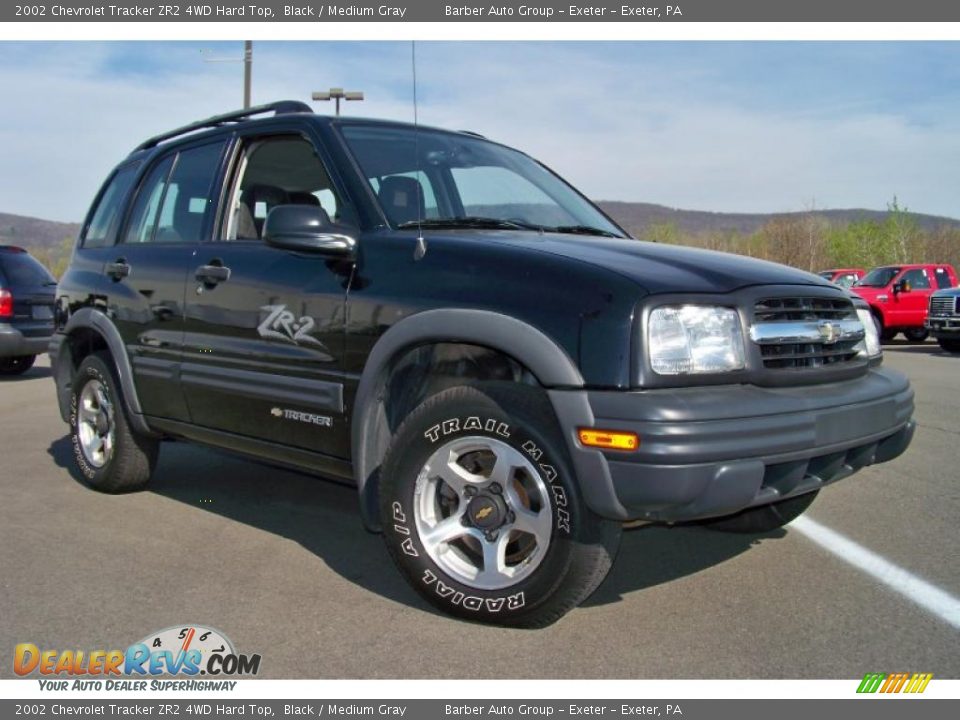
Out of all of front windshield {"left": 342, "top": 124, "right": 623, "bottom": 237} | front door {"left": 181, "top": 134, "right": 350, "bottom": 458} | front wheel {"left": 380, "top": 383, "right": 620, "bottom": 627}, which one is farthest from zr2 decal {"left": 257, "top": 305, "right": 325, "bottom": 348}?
front wheel {"left": 380, "top": 383, "right": 620, "bottom": 627}

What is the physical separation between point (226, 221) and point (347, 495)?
185cm

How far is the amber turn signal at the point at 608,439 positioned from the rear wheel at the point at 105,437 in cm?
320

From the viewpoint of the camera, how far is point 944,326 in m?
18.2

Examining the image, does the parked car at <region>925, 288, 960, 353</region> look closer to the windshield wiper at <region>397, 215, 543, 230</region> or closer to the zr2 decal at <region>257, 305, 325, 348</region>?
the windshield wiper at <region>397, 215, 543, 230</region>

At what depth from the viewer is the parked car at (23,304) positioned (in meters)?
11.0

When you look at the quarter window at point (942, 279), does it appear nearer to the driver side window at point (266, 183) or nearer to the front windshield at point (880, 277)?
the front windshield at point (880, 277)

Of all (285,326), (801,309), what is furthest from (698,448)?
(285,326)

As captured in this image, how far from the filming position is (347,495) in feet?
17.6

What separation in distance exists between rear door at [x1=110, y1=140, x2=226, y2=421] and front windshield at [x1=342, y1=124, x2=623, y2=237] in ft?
3.25

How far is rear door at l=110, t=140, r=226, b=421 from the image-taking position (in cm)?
450

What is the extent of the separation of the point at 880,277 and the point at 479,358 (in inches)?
857

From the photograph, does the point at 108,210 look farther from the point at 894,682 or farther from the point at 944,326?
the point at 944,326

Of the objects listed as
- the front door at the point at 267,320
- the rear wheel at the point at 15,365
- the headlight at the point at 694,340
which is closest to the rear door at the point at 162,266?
the front door at the point at 267,320

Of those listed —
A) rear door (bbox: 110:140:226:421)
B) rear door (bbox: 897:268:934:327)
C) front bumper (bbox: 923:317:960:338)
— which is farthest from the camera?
rear door (bbox: 897:268:934:327)
